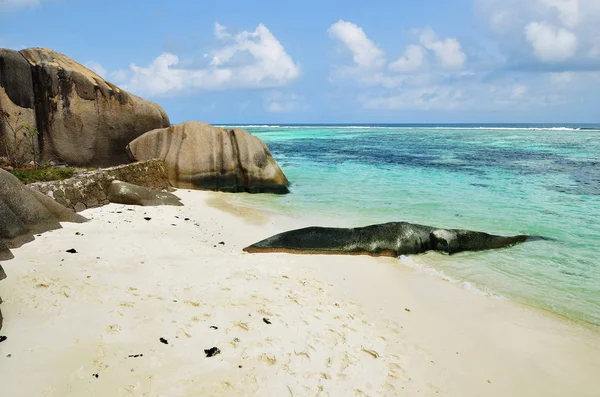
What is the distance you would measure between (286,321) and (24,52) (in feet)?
49.9

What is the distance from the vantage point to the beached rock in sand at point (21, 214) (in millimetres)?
6462

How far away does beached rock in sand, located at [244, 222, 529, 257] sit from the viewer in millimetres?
8016

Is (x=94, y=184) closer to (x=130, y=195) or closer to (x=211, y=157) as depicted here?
(x=130, y=195)

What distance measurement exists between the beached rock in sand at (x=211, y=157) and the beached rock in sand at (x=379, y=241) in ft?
24.0

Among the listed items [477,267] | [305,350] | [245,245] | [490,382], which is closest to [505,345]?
[490,382]

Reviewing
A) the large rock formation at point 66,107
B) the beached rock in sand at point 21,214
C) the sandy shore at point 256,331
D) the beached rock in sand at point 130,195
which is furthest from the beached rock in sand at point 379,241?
the large rock formation at point 66,107

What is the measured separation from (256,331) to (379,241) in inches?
173

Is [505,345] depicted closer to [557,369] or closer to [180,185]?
[557,369]

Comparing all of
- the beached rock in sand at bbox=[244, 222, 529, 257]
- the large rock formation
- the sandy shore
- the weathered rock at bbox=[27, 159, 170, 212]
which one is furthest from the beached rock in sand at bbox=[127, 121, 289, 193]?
the sandy shore

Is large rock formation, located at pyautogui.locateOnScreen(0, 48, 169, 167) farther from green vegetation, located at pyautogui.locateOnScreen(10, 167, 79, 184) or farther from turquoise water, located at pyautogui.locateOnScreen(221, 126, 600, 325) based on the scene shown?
turquoise water, located at pyautogui.locateOnScreen(221, 126, 600, 325)

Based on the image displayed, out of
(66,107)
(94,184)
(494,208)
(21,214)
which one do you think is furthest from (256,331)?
Answer: (66,107)

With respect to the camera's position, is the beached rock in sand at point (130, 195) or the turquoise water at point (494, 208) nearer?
the turquoise water at point (494, 208)

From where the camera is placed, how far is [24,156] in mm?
13367

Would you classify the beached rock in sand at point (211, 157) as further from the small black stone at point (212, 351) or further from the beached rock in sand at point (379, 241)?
the small black stone at point (212, 351)
